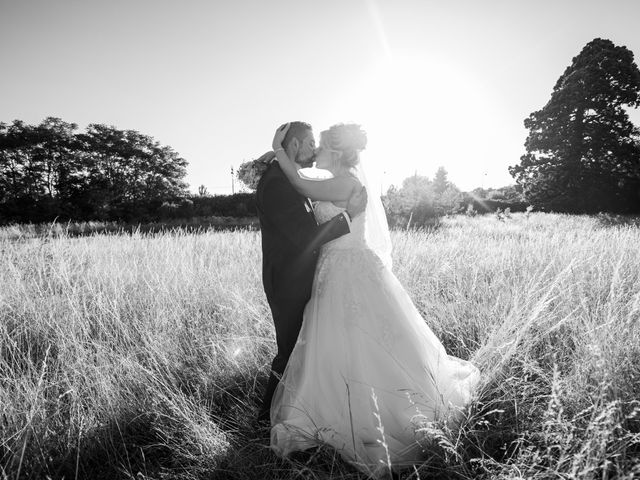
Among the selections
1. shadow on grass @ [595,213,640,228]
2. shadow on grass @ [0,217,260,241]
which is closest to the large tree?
shadow on grass @ [595,213,640,228]

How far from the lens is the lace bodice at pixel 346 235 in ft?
7.62

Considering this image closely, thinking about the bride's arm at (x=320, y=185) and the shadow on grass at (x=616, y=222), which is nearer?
the bride's arm at (x=320, y=185)

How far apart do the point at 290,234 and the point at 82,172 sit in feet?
143

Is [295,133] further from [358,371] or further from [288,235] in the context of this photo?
[358,371]

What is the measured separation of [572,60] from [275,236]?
3577 cm

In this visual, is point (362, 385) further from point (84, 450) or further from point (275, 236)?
point (84, 450)

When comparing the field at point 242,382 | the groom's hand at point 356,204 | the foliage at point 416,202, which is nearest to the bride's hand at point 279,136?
the groom's hand at point 356,204

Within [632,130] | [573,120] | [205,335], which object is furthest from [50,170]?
[632,130]

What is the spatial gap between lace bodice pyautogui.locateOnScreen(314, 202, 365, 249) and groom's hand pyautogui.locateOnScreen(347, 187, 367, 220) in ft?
0.32

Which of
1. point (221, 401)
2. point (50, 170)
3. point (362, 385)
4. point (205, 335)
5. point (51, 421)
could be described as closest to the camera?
point (362, 385)

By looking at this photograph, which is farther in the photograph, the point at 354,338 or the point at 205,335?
the point at 205,335

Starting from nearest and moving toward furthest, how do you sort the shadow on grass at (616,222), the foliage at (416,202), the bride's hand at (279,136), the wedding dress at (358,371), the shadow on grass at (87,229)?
the wedding dress at (358,371) < the bride's hand at (279,136) < the shadow on grass at (87,229) < the shadow on grass at (616,222) < the foliage at (416,202)

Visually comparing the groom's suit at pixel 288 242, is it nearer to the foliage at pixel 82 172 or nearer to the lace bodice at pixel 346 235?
the lace bodice at pixel 346 235

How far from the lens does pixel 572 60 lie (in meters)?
26.5
